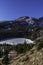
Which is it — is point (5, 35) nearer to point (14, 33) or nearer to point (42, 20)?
point (14, 33)

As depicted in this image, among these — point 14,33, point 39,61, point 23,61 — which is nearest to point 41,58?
point 39,61

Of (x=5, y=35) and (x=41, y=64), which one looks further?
(x=5, y=35)

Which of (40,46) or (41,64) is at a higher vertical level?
(40,46)

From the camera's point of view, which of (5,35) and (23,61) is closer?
(23,61)

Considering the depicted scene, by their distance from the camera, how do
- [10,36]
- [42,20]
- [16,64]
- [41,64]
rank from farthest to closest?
[42,20] → [10,36] → [16,64] → [41,64]

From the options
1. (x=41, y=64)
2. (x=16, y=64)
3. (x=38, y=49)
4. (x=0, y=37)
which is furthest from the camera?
(x=0, y=37)

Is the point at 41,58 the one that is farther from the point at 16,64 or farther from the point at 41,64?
the point at 16,64

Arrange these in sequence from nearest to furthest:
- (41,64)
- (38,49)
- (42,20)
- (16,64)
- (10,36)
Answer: (41,64)
(16,64)
(38,49)
(10,36)
(42,20)

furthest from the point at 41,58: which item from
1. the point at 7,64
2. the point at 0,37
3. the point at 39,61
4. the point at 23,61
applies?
the point at 0,37

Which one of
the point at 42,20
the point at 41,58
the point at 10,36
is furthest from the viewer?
the point at 42,20
